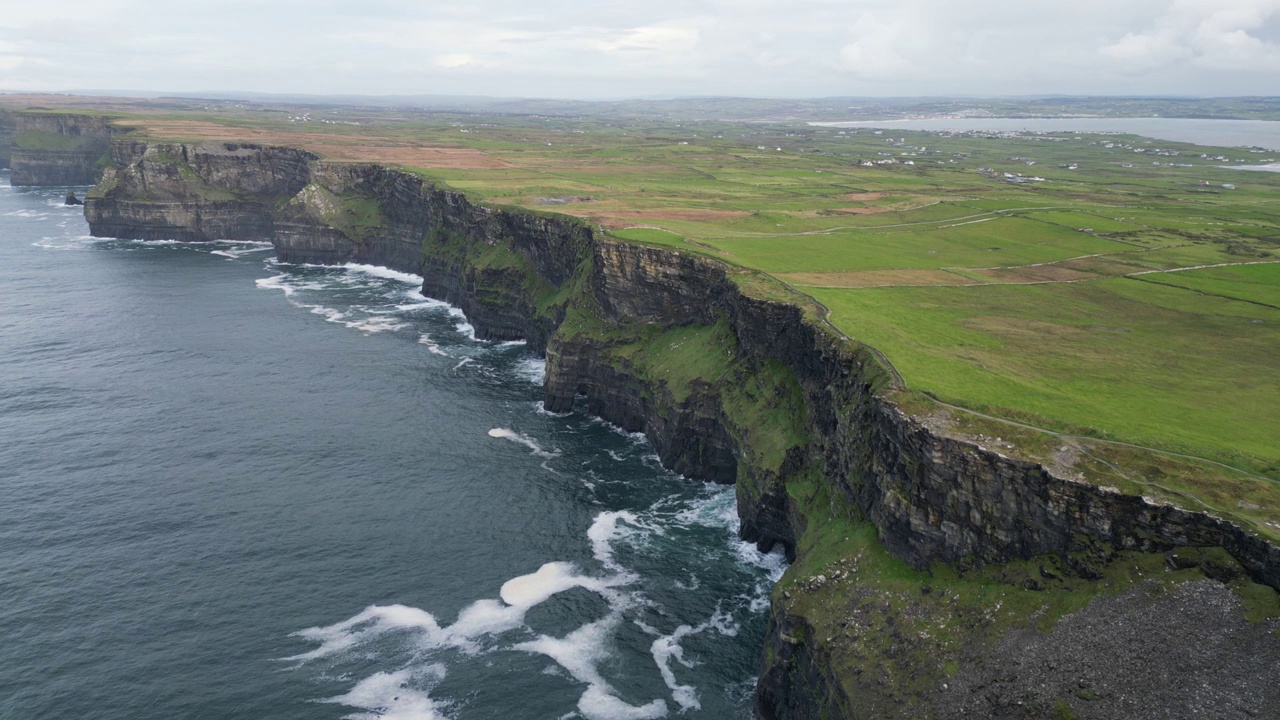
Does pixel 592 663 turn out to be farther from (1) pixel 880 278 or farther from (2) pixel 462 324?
(2) pixel 462 324

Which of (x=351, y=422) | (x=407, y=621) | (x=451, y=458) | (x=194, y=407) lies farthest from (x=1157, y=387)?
(x=194, y=407)

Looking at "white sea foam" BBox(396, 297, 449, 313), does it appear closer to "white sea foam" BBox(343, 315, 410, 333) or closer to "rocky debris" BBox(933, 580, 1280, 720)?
"white sea foam" BBox(343, 315, 410, 333)

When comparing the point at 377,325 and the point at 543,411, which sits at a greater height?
the point at 377,325

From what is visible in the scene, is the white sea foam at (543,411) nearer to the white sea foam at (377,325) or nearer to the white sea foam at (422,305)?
the white sea foam at (377,325)

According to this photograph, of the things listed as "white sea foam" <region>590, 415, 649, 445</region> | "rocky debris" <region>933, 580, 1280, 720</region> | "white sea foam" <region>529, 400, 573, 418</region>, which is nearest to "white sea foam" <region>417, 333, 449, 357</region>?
"white sea foam" <region>529, 400, 573, 418</region>

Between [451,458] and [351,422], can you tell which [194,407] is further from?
[451,458]

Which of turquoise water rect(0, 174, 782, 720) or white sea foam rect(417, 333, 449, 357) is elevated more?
white sea foam rect(417, 333, 449, 357)

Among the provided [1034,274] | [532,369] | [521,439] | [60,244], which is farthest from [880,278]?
[60,244]
